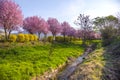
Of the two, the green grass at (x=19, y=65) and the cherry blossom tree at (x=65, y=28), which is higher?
the cherry blossom tree at (x=65, y=28)

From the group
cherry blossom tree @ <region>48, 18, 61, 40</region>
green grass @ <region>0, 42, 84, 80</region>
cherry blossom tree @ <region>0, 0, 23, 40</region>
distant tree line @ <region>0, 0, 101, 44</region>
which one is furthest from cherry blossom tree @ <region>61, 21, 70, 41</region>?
green grass @ <region>0, 42, 84, 80</region>

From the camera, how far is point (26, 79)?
70.7 ft

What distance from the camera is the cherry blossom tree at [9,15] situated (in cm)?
3662

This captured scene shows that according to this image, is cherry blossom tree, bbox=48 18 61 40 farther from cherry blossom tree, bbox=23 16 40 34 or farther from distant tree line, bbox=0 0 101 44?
cherry blossom tree, bbox=23 16 40 34

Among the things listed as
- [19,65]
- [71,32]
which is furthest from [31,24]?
[19,65]

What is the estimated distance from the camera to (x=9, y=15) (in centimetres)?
3691

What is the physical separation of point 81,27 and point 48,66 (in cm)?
5500

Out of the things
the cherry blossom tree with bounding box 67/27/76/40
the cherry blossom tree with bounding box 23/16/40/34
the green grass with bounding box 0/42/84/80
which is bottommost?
the green grass with bounding box 0/42/84/80

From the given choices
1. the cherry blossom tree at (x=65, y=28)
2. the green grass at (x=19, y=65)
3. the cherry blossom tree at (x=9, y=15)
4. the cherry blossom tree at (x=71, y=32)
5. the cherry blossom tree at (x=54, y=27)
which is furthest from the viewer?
the cherry blossom tree at (x=71, y=32)

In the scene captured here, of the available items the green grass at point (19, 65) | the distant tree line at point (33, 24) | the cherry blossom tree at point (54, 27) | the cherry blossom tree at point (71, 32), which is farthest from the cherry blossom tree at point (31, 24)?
the cherry blossom tree at point (71, 32)

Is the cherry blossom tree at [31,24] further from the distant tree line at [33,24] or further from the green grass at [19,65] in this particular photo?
the green grass at [19,65]

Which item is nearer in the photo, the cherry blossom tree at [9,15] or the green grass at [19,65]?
the green grass at [19,65]

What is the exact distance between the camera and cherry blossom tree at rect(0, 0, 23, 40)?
120 ft

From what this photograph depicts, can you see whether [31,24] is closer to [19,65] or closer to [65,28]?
[65,28]
